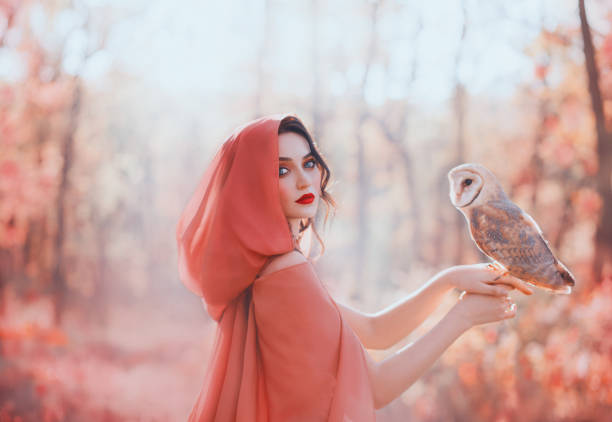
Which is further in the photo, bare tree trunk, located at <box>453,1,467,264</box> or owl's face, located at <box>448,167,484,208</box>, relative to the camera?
bare tree trunk, located at <box>453,1,467,264</box>

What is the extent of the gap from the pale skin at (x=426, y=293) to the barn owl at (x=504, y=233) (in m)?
0.05

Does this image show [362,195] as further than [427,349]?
Yes

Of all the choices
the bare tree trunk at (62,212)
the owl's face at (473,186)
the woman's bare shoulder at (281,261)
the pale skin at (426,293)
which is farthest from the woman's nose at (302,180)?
the bare tree trunk at (62,212)

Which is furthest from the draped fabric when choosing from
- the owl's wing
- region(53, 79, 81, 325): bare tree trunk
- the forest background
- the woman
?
region(53, 79, 81, 325): bare tree trunk

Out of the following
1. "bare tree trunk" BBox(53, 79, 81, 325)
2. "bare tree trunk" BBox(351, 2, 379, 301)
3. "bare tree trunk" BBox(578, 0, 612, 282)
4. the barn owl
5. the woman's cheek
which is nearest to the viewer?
the barn owl

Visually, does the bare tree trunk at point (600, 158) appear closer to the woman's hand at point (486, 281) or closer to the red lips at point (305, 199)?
the woman's hand at point (486, 281)

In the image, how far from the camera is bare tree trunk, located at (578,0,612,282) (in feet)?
5.63

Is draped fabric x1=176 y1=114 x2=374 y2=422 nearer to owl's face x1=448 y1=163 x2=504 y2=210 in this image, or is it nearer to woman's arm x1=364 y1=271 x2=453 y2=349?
woman's arm x1=364 y1=271 x2=453 y2=349

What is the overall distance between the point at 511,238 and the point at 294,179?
15.8 inches

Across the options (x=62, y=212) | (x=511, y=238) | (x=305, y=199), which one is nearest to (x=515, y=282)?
(x=511, y=238)

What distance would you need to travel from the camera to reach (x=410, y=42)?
2.03m

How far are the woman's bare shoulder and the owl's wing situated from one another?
1.05 feet

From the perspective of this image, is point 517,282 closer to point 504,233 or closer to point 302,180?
point 504,233

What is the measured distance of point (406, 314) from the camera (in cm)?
98
